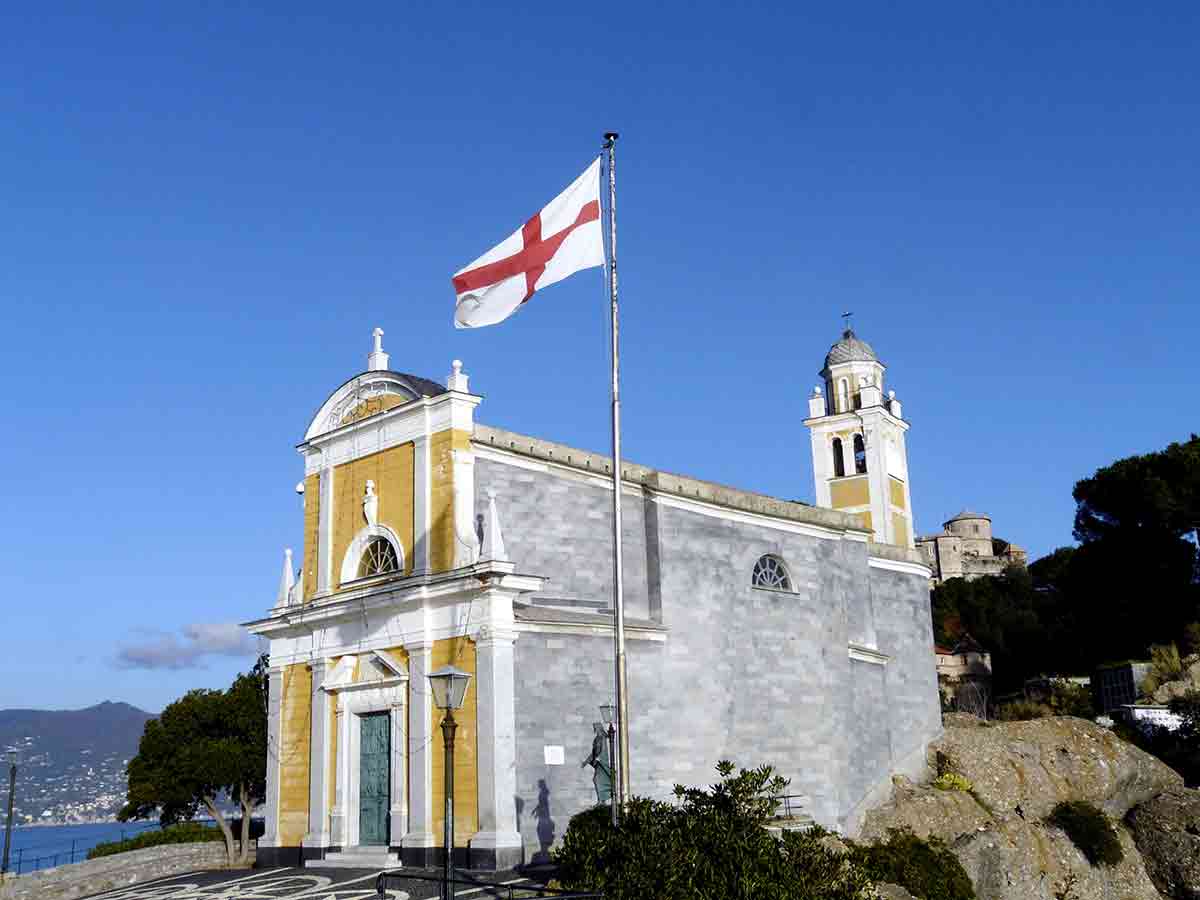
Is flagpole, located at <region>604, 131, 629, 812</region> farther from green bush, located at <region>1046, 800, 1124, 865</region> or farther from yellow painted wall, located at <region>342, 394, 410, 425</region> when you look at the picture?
green bush, located at <region>1046, 800, 1124, 865</region>

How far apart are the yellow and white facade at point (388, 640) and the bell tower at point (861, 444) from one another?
70.6 feet

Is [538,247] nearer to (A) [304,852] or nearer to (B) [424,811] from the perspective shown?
(B) [424,811]

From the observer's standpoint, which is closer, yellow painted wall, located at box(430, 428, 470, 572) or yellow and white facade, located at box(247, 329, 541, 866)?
yellow and white facade, located at box(247, 329, 541, 866)

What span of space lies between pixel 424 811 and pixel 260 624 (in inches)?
277

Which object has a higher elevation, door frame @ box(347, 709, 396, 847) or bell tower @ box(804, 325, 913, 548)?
bell tower @ box(804, 325, 913, 548)

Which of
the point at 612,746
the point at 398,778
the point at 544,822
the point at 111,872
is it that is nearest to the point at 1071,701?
the point at 544,822

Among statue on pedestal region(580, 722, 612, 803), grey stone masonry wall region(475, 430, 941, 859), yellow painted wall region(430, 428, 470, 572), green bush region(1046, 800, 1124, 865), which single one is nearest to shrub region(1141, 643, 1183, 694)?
green bush region(1046, 800, 1124, 865)

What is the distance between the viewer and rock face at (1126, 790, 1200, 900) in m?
31.9

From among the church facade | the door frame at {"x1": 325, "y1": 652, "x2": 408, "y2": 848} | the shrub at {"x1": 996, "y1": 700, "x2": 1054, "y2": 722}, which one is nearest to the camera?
the church facade

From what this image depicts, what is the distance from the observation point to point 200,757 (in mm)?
34281

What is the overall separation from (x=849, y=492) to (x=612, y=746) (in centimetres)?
2391

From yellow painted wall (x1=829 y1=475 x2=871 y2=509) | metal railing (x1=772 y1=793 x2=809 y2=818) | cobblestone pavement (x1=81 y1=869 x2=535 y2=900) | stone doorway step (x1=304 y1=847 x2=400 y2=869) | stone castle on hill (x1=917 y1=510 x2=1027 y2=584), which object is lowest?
cobblestone pavement (x1=81 y1=869 x2=535 y2=900)

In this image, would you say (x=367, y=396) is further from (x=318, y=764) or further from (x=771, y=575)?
(x=771, y=575)

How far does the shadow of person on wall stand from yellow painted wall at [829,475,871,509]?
22.6m
